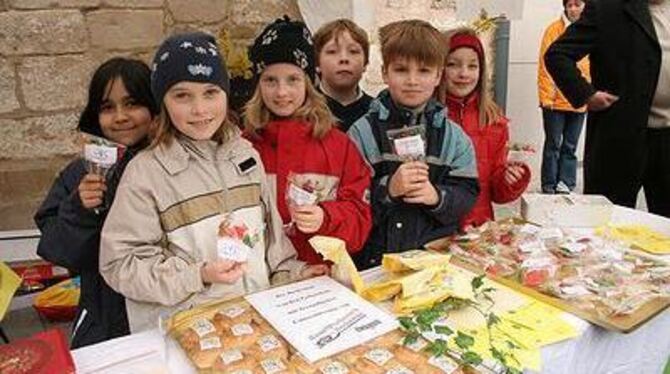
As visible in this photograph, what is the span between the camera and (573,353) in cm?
128

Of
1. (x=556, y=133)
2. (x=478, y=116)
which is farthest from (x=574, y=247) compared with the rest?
(x=556, y=133)

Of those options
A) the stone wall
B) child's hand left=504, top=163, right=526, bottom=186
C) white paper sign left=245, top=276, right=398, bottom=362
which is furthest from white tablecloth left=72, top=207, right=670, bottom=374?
the stone wall

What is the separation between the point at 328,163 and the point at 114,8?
6.99ft

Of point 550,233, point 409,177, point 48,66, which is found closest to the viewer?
point 409,177

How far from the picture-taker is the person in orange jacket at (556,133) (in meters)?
5.27

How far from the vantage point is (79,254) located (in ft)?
5.08

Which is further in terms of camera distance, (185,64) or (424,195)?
(424,195)

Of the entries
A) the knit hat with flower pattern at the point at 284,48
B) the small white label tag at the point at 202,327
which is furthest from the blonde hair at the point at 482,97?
the small white label tag at the point at 202,327

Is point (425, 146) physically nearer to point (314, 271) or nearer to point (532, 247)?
point (532, 247)

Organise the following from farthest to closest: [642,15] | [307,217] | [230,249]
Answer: [642,15]
[307,217]
[230,249]

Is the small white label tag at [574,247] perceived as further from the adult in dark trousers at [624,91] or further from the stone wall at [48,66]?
the stone wall at [48,66]

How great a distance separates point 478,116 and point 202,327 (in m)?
1.43

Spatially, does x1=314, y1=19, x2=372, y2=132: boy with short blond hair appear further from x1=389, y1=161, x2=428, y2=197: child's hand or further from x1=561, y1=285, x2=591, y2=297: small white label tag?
x1=561, y1=285, x2=591, y2=297: small white label tag

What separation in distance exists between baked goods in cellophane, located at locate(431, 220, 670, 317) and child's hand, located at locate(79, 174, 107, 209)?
41.1 inches
